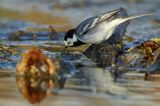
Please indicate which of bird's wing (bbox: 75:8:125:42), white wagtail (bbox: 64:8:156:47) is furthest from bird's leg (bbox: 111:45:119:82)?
bird's wing (bbox: 75:8:125:42)

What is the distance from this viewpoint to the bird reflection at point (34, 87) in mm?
8016

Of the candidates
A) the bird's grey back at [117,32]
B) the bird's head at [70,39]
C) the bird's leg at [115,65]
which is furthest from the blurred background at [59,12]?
the bird's leg at [115,65]

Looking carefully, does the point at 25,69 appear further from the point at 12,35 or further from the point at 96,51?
the point at 12,35

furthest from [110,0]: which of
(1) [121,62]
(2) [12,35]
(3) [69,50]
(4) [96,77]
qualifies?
(4) [96,77]

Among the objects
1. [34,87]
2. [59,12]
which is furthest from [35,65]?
[59,12]

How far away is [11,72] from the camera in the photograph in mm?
9930

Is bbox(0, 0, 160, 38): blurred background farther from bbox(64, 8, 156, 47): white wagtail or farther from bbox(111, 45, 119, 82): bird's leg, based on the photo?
bbox(111, 45, 119, 82): bird's leg

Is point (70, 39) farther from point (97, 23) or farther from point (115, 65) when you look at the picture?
point (115, 65)

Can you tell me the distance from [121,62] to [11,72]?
192 cm

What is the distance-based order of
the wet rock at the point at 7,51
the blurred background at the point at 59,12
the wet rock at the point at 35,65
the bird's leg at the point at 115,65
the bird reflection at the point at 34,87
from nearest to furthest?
the bird reflection at the point at 34,87
the wet rock at the point at 35,65
the bird's leg at the point at 115,65
the wet rock at the point at 7,51
the blurred background at the point at 59,12

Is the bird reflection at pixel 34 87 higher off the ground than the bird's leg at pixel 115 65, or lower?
lower

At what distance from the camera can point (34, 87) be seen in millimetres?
8633

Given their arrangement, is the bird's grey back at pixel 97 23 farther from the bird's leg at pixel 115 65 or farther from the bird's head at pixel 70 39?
the bird's leg at pixel 115 65

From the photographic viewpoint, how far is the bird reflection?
8.02 metres
